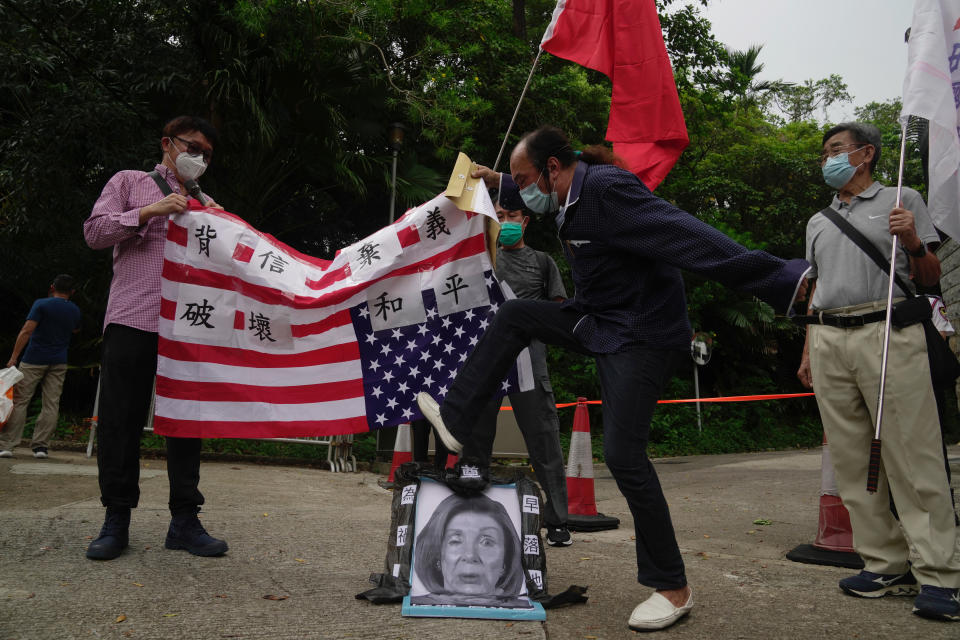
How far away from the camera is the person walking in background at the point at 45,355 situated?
934cm

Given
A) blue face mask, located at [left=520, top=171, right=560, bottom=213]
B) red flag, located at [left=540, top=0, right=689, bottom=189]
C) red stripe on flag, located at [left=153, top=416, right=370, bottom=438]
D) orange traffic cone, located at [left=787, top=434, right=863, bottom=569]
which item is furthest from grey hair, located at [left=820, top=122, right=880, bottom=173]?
red stripe on flag, located at [left=153, top=416, right=370, bottom=438]

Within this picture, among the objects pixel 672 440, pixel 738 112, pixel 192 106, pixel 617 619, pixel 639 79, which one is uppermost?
pixel 738 112

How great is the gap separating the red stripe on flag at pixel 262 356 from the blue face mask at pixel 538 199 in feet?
4.06

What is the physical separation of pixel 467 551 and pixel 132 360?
197 centimetres

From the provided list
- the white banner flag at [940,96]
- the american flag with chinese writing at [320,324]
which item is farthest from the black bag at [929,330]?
the american flag with chinese writing at [320,324]

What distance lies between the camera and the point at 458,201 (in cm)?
385

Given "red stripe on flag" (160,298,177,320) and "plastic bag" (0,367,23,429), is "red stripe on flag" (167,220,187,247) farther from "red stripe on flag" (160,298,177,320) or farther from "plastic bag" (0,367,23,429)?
"plastic bag" (0,367,23,429)

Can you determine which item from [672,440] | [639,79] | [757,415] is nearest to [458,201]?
[639,79]

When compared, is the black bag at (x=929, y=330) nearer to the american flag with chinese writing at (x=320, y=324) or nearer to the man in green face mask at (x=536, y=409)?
the american flag with chinese writing at (x=320, y=324)

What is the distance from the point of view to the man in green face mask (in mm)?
4836

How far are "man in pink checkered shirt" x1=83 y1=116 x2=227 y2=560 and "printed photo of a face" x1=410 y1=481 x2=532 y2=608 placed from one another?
4.14 ft

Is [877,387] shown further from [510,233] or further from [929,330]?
[510,233]

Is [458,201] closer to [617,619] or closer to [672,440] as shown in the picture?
[617,619]

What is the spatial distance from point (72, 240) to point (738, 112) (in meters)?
24.1
